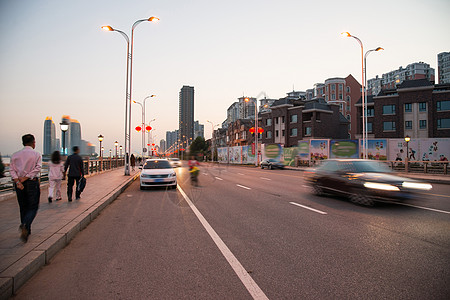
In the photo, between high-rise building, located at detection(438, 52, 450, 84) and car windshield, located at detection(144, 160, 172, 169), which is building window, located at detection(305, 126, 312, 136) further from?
high-rise building, located at detection(438, 52, 450, 84)

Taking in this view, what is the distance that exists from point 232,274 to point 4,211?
23.8 ft

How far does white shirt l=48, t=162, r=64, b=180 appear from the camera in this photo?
926 cm

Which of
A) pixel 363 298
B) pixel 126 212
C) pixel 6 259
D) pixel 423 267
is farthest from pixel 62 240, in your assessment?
pixel 423 267

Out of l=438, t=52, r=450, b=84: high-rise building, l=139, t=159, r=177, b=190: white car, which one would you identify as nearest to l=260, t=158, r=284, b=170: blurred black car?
l=139, t=159, r=177, b=190: white car

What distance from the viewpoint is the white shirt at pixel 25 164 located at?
16.3ft

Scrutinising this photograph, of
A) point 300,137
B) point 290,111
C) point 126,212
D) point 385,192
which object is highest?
point 290,111

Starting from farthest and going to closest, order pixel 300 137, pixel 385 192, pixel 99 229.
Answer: pixel 300 137, pixel 385 192, pixel 99 229

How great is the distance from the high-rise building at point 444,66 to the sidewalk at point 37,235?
5943 inches

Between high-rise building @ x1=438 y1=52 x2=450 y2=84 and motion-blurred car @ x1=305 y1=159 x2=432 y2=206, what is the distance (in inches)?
5654

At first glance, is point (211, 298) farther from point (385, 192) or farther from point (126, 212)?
point (385, 192)

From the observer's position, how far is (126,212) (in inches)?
335

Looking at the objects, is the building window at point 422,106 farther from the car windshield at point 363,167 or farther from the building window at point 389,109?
the car windshield at point 363,167

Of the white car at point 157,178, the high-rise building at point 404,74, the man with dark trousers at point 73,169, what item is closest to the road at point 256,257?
the man with dark trousers at point 73,169

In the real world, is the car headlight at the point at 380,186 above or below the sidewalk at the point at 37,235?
above
